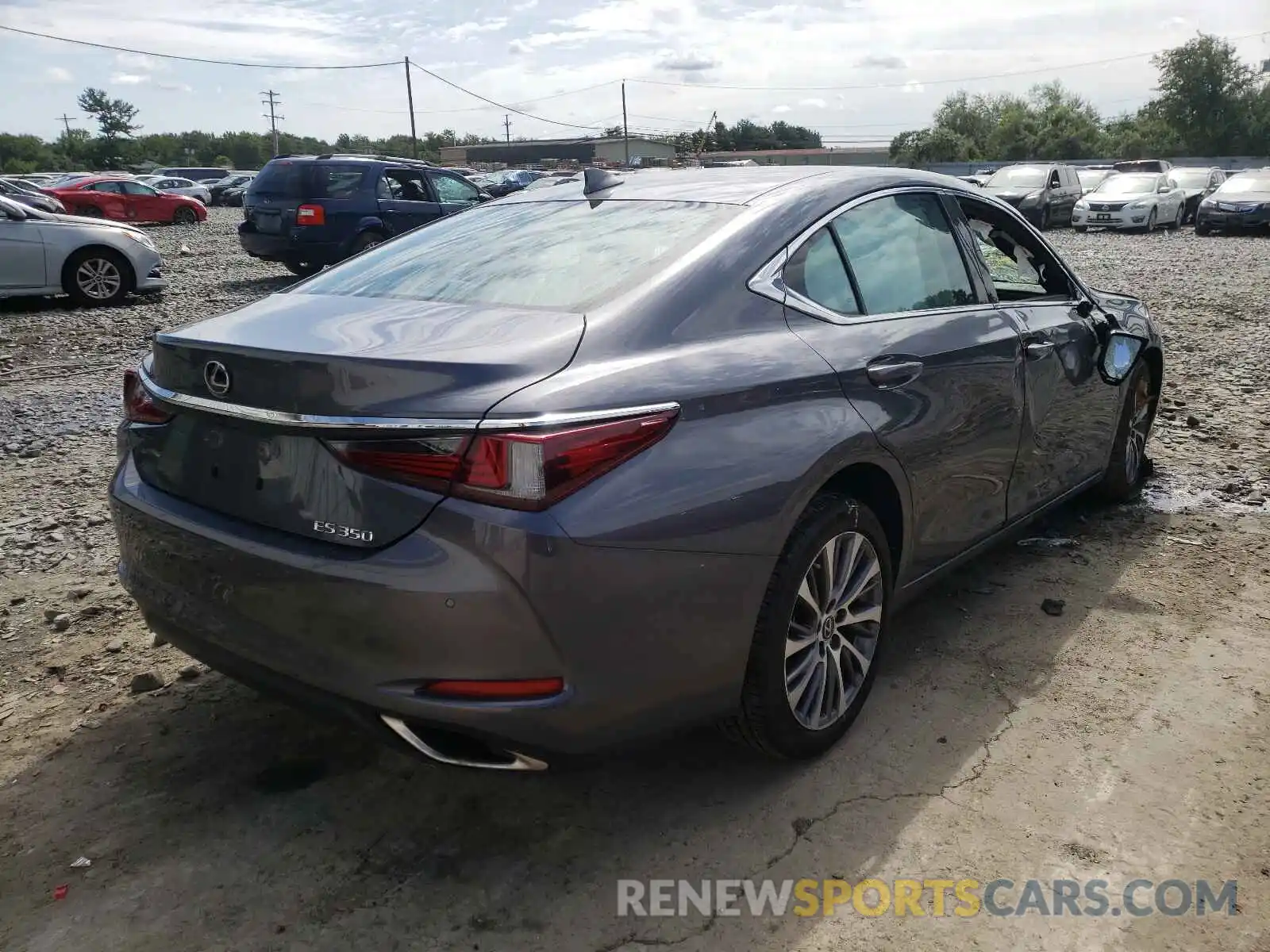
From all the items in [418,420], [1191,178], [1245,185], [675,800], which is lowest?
[675,800]

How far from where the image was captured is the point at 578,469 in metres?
2.15

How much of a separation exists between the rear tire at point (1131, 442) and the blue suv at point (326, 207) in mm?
10126

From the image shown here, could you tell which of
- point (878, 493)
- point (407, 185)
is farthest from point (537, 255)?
point (407, 185)

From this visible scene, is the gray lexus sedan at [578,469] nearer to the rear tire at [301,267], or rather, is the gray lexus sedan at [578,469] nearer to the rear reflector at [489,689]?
the rear reflector at [489,689]

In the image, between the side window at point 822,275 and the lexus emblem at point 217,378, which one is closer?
the lexus emblem at point 217,378

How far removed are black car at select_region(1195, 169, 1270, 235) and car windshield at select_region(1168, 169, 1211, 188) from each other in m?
5.18

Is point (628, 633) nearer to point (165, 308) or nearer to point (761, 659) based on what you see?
point (761, 659)

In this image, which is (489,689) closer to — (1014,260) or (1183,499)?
(1014,260)

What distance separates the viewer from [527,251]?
303 centimetres

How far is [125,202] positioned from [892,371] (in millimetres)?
31454

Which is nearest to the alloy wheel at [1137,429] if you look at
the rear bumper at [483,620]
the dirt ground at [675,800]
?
the dirt ground at [675,800]

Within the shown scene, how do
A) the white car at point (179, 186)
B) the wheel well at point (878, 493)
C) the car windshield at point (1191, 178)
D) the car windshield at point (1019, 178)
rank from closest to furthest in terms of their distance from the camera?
1. the wheel well at point (878, 493)
2. the car windshield at point (1019, 178)
3. the car windshield at point (1191, 178)
4. the white car at point (179, 186)

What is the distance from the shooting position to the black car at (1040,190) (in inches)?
934

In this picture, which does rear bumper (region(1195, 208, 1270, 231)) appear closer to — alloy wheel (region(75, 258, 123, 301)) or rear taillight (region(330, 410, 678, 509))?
alloy wheel (region(75, 258, 123, 301))
